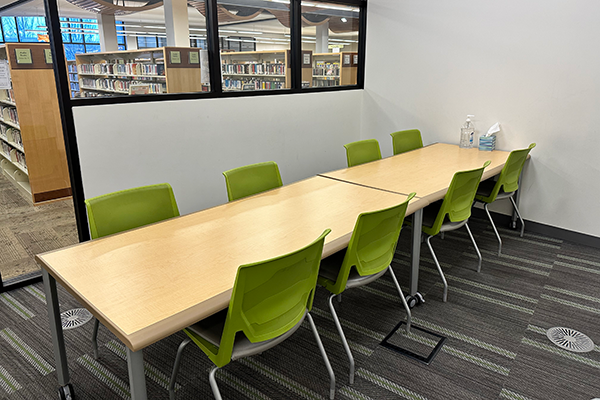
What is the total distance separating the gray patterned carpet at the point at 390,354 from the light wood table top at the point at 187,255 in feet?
2.41

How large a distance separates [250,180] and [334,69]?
8.86 feet

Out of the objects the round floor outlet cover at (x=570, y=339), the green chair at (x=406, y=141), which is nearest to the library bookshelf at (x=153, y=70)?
the green chair at (x=406, y=141)

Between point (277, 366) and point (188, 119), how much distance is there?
7.66 feet

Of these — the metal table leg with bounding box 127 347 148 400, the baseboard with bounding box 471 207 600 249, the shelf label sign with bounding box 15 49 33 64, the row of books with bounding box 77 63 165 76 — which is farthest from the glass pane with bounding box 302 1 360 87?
the metal table leg with bounding box 127 347 148 400

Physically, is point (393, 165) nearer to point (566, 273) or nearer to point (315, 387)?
point (566, 273)

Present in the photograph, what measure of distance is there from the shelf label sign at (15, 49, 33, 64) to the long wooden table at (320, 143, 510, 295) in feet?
11.0

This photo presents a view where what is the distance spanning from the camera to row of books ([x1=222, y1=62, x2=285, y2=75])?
13.5ft

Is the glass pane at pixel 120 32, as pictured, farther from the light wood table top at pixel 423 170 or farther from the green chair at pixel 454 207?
the green chair at pixel 454 207

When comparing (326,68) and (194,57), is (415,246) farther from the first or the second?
(326,68)

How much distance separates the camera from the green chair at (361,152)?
3619 mm

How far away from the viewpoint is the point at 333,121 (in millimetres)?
5078

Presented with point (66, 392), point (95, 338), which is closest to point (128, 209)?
point (95, 338)

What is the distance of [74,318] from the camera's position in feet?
8.96

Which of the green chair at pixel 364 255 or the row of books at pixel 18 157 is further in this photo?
the row of books at pixel 18 157
